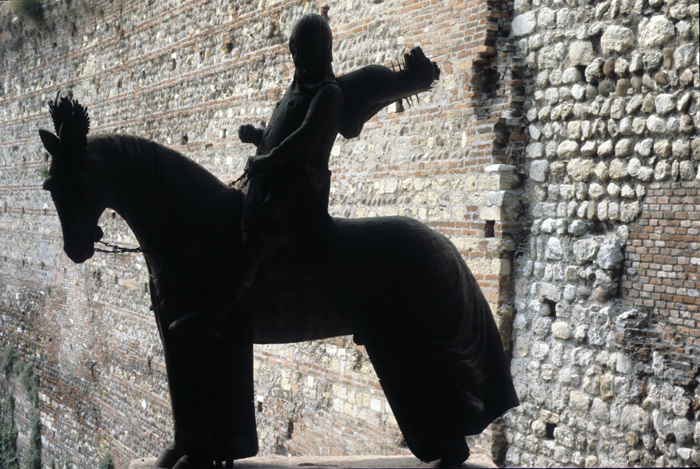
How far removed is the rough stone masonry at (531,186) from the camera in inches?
173

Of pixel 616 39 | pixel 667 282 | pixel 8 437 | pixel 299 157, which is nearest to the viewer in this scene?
pixel 299 157

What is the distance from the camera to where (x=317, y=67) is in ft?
9.90

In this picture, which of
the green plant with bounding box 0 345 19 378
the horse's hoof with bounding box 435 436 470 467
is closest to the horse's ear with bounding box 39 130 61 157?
the horse's hoof with bounding box 435 436 470 467

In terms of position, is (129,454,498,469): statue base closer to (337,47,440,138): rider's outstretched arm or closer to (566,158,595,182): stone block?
(337,47,440,138): rider's outstretched arm

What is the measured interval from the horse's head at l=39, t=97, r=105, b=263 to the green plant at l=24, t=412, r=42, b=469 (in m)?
13.0

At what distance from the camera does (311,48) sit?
3.01 metres

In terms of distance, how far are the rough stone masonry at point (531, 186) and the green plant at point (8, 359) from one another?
726 centimetres

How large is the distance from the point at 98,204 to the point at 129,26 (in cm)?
948

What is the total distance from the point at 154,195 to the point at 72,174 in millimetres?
381

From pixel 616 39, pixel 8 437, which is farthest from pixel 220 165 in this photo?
pixel 8 437

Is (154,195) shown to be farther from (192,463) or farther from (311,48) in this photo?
(192,463)

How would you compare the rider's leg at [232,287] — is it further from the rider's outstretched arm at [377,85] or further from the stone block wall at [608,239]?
the stone block wall at [608,239]

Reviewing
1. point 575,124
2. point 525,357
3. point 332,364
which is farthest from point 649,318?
point 332,364

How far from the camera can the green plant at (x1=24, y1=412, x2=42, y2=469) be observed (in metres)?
13.9
